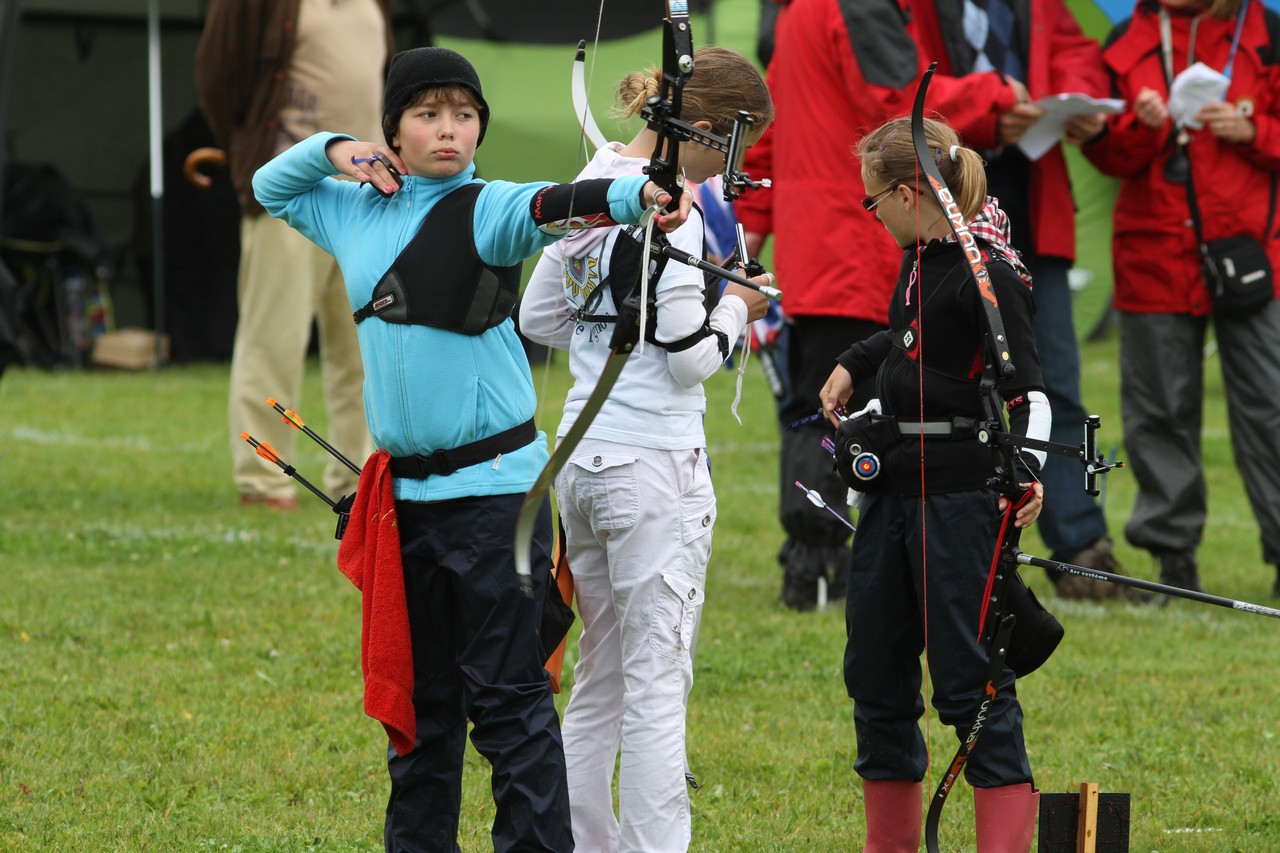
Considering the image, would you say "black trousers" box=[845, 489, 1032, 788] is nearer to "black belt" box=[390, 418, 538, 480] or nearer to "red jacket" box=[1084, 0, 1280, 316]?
"black belt" box=[390, 418, 538, 480]

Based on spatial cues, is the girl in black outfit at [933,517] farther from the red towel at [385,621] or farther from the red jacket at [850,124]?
the red jacket at [850,124]

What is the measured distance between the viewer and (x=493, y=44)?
1180cm

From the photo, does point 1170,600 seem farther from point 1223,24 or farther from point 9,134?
point 9,134

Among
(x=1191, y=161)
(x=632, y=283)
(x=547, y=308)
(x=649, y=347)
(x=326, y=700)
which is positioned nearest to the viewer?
(x=632, y=283)

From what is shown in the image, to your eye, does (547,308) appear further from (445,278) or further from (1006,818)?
(1006,818)

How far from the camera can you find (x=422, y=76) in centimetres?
302

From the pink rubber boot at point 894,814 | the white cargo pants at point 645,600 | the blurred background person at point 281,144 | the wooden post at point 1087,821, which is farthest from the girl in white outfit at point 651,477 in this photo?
the blurred background person at point 281,144

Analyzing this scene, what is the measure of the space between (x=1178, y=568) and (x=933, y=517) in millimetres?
3118

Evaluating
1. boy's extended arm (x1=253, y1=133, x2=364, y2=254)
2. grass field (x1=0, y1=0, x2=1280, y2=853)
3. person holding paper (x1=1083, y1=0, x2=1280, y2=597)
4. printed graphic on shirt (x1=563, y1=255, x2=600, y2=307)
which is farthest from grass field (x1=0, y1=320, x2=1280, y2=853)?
boy's extended arm (x1=253, y1=133, x2=364, y2=254)

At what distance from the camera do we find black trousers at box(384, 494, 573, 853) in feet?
9.94

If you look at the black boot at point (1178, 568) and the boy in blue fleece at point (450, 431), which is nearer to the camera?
the boy in blue fleece at point (450, 431)

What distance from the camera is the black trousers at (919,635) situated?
3.30 meters

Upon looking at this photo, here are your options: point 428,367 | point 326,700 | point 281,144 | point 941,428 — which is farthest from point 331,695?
point 281,144

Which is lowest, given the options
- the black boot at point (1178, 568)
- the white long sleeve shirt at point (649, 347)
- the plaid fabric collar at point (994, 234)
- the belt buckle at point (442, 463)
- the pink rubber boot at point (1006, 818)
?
the black boot at point (1178, 568)
